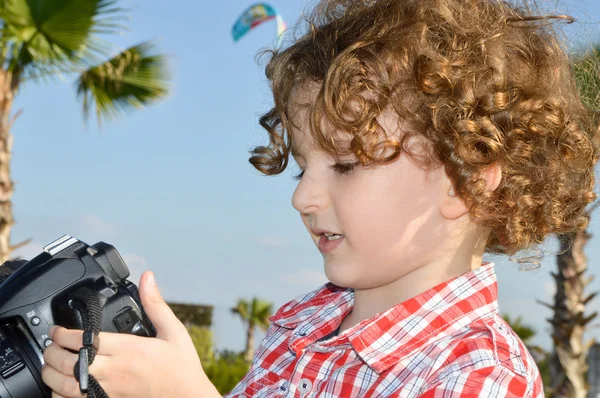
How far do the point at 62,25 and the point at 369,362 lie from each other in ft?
15.6

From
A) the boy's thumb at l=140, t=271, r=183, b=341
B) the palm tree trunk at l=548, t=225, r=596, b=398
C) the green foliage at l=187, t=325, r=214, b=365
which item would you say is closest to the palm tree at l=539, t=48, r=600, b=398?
the palm tree trunk at l=548, t=225, r=596, b=398

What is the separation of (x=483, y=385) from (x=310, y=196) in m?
0.44

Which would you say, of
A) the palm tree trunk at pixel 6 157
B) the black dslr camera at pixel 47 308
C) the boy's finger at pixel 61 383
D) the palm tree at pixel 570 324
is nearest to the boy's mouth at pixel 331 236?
the black dslr camera at pixel 47 308

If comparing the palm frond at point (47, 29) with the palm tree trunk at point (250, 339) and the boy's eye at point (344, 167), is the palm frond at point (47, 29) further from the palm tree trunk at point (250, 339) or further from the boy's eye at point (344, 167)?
the palm tree trunk at point (250, 339)

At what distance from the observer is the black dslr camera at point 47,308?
3.71 feet

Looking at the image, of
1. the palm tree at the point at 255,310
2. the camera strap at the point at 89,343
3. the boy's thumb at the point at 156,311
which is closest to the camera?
the camera strap at the point at 89,343

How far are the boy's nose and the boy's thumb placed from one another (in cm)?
31

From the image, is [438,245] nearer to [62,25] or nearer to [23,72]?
[62,25]

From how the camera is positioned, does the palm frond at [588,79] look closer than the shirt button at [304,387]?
No

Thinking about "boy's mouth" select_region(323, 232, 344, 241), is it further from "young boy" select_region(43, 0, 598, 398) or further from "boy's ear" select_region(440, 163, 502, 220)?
"boy's ear" select_region(440, 163, 502, 220)

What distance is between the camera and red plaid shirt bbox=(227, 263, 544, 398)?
1.09 metres

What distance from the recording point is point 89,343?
1.04 m

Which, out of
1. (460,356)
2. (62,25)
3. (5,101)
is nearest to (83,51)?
(62,25)

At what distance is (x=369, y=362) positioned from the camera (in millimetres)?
1226
